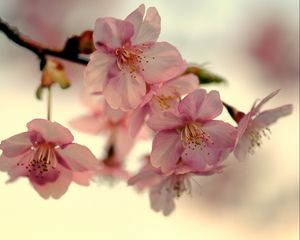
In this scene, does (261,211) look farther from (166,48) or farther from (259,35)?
(166,48)

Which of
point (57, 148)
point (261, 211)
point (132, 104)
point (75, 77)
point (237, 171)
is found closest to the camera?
point (132, 104)

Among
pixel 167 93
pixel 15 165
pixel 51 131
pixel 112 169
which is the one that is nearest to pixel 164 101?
pixel 167 93

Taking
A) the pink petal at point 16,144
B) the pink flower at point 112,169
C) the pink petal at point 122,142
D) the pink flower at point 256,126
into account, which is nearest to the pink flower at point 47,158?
the pink petal at point 16,144

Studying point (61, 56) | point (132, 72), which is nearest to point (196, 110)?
point (132, 72)

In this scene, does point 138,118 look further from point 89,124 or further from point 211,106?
point 89,124

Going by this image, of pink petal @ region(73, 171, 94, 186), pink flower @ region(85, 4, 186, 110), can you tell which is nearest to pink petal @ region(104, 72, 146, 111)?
pink flower @ region(85, 4, 186, 110)

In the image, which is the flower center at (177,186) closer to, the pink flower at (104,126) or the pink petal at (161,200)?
the pink petal at (161,200)
